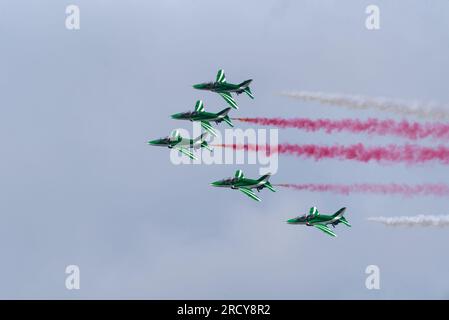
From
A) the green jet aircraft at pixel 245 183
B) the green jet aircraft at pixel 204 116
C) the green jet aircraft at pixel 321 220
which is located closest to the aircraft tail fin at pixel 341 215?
the green jet aircraft at pixel 321 220

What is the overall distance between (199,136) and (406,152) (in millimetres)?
24509

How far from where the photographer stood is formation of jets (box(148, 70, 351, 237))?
188125mm

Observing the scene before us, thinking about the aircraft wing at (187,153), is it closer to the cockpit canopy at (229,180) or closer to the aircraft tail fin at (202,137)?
the aircraft tail fin at (202,137)

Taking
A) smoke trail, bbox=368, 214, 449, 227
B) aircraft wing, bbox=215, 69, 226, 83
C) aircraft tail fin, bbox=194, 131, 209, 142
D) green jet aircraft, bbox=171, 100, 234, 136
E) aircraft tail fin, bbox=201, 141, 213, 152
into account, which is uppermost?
aircraft wing, bbox=215, 69, 226, 83

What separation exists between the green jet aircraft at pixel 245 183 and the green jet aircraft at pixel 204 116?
4830 mm

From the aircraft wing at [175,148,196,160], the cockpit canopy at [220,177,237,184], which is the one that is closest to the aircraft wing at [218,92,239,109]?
the aircraft wing at [175,148,196,160]

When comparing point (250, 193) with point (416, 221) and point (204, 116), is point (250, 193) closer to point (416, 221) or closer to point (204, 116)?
point (204, 116)

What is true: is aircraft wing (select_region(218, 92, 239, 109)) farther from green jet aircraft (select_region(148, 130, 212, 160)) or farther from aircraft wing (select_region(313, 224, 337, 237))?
aircraft wing (select_region(313, 224, 337, 237))

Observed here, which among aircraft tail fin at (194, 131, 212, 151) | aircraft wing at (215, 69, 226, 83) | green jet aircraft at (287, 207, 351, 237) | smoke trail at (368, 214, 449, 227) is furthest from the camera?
aircraft wing at (215, 69, 226, 83)

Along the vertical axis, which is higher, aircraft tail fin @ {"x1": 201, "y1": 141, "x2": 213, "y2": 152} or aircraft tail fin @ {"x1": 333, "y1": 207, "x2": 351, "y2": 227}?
aircraft tail fin @ {"x1": 201, "y1": 141, "x2": 213, "y2": 152}

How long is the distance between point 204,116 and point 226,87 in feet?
12.5

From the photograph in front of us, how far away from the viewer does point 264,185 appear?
188000mm

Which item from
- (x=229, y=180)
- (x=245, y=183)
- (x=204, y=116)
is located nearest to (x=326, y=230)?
(x=245, y=183)
